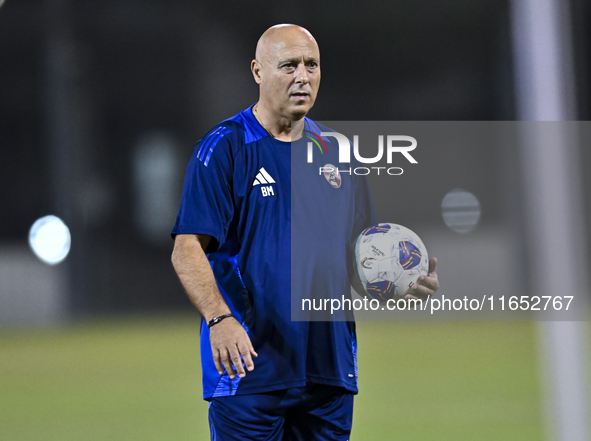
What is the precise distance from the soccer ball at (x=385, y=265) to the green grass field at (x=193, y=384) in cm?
242

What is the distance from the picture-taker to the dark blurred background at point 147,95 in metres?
11.1

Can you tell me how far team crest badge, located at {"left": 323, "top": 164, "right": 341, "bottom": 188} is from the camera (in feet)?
8.23

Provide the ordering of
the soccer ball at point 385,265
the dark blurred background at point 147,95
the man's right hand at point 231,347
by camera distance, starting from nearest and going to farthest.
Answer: the man's right hand at point 231,347 → the soccer ball at point 385,265 → the dark blurred background at point 147,95

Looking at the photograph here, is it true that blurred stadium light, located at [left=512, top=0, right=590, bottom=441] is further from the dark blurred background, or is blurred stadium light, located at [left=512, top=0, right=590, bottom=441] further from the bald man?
the dark blurred background

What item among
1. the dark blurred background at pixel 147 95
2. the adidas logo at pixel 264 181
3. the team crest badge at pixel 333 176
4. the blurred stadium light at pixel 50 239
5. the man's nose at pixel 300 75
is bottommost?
the adidas logo at pixel 264 181

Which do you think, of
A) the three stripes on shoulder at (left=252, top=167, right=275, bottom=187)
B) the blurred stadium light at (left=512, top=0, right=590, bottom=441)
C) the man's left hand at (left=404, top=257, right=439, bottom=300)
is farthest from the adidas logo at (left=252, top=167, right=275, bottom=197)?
the blurred stadium light at (left=512, top=0, right=590, bottom=441)

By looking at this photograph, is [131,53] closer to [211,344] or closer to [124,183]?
[124,183]

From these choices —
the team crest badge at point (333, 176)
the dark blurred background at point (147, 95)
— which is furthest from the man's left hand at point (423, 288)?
the dark blurred background at point (147, 95)

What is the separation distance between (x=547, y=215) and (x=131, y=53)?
379 inches

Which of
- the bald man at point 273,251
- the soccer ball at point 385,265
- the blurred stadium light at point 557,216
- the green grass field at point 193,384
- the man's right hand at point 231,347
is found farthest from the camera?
the green grass field at point 193,384

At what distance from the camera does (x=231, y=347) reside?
2.15 m

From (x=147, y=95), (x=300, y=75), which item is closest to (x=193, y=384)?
(x=300, y=75)

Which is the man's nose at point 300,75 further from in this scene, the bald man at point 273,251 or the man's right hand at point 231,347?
the man's right hand at point 231,347

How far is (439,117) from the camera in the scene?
11.4 meters
